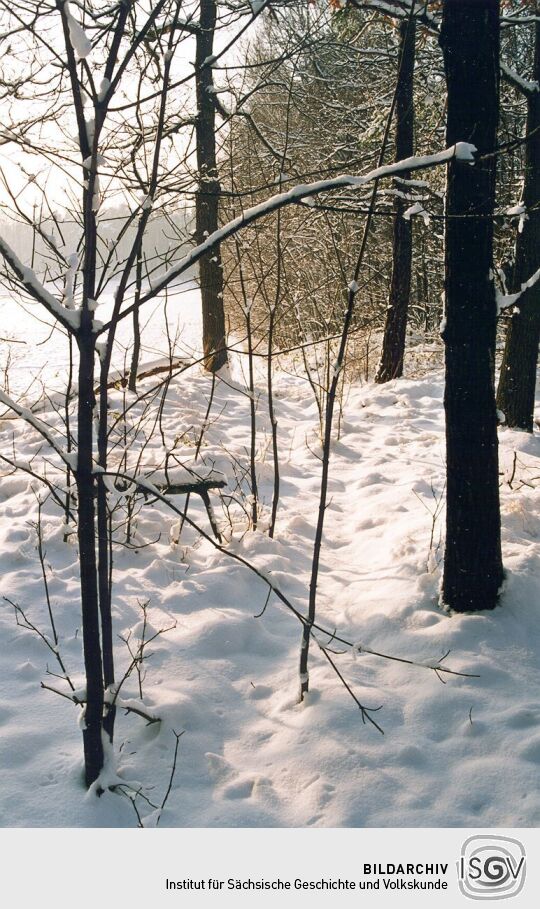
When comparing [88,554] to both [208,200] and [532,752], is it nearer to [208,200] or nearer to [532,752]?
[532,752]

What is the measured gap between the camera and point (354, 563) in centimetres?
422

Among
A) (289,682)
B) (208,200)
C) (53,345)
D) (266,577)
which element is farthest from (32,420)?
(53,345)

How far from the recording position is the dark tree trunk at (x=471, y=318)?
10.0ft

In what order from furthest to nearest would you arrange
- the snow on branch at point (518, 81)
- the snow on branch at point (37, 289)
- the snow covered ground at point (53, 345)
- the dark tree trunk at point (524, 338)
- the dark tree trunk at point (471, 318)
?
the snow covered ground at point (53, 345)
the dark tree trunk at point (524, 338)
the snow on branch at point (518, 81)
the dark tree trunk at point (471, 318)
the snow on branch at point (37, 289)

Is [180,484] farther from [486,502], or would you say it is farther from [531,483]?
[531,483]

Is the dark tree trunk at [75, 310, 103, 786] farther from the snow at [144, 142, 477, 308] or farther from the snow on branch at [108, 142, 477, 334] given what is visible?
the snow at [144, 142, 477, 308]

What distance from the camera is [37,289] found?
75.7 inches

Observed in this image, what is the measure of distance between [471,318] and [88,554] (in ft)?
6.65

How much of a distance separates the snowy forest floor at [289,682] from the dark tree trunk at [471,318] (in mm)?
262
